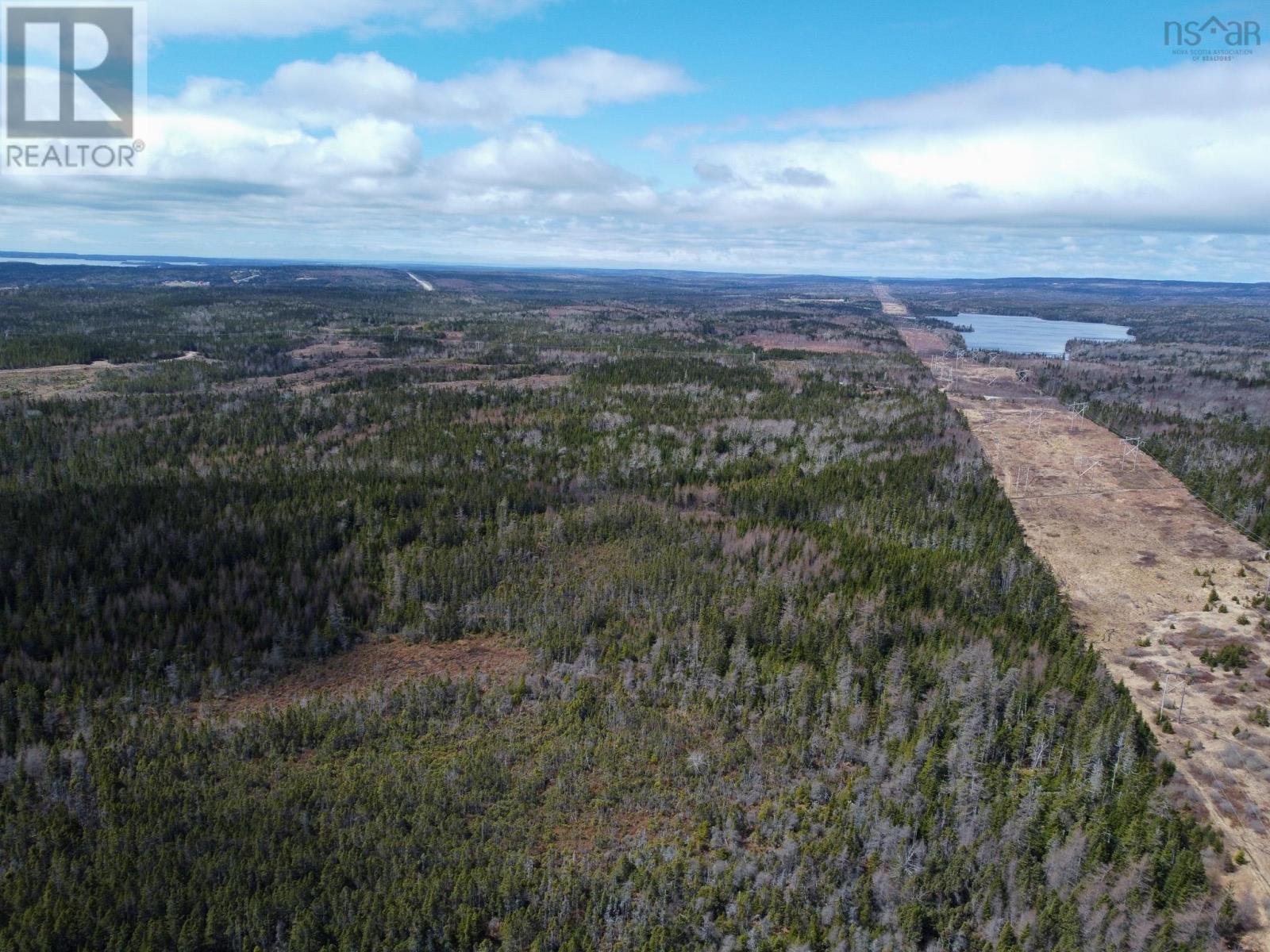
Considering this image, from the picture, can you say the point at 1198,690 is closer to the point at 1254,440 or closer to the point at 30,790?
the point at 30,790

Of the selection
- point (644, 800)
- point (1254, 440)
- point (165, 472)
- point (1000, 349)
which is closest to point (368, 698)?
point (644, 800)

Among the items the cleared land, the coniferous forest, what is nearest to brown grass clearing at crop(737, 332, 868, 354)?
the cleared land

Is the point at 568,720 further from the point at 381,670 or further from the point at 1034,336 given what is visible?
the point at 1034,336

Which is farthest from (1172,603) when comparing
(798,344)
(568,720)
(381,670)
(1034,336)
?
(1034,336)

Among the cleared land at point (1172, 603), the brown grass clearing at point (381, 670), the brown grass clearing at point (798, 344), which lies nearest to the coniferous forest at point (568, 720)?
the brown grass clearing at point (381, 670)

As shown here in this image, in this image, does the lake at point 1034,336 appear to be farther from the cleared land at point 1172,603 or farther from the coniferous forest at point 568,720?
the coniferous forest at point 568,720

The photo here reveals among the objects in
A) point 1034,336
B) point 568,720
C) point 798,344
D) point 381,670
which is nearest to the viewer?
point 568,720

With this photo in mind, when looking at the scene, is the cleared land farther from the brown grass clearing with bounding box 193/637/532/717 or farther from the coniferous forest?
the brown grass clearing with bounding box 193/637/532/717
